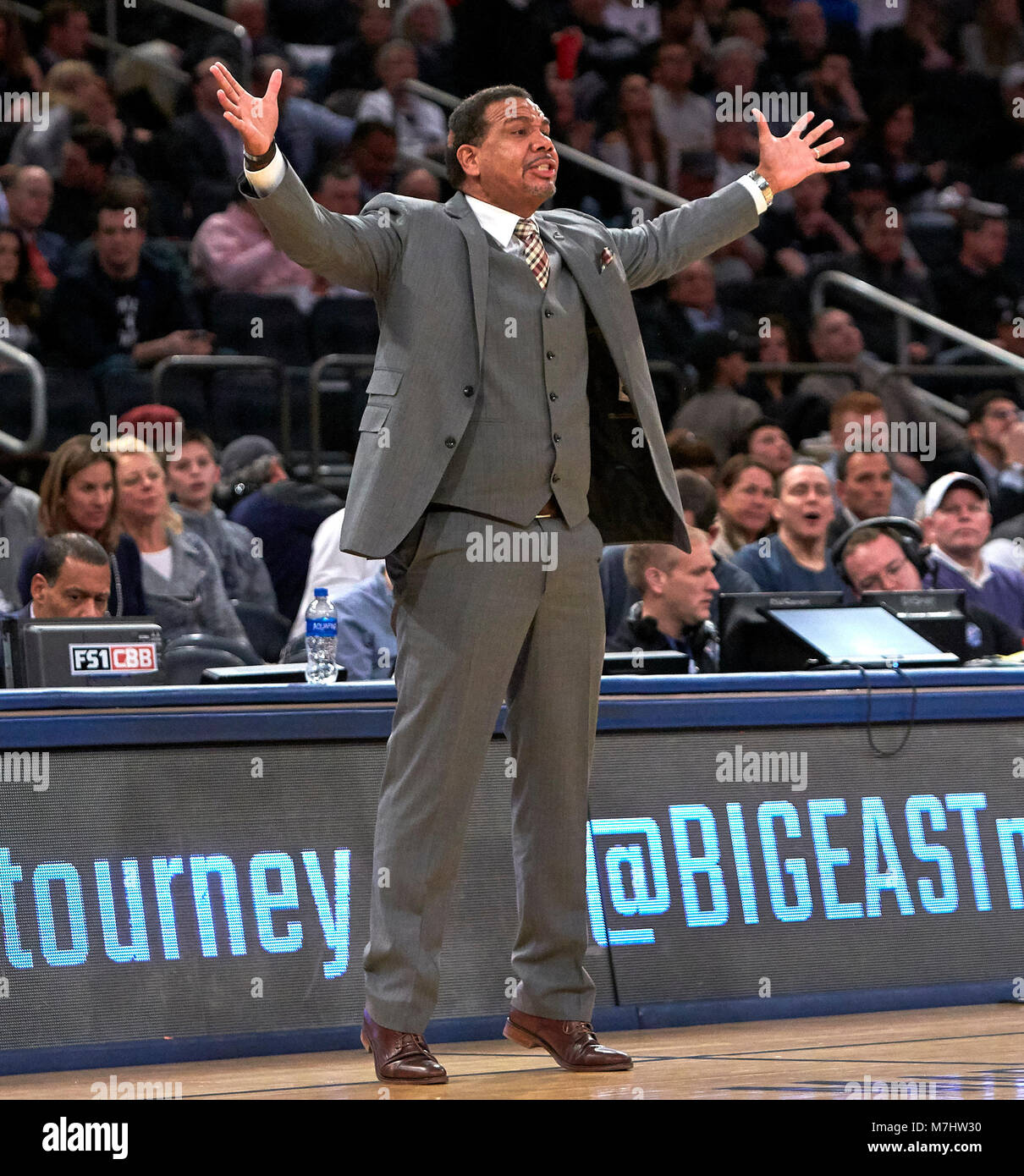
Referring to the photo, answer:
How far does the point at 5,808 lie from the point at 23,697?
23 centimetres

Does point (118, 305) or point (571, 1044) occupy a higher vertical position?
point (118, 305)

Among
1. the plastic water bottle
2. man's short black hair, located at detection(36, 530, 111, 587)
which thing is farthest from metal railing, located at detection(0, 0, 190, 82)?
the plastic water bottle

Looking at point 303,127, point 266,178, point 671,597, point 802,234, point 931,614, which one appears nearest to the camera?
point 266,178

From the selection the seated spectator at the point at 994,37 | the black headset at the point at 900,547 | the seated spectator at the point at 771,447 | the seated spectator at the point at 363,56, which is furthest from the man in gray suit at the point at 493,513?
the seated spectator at the point at 994,37

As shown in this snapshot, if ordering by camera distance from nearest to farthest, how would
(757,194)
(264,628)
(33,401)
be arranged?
(757,194), (264,628), (33,401)

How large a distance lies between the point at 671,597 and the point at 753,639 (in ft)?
2.53

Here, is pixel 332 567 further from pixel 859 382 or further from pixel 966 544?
pixel 859 382

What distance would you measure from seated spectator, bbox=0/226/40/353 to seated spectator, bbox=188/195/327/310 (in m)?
0.74

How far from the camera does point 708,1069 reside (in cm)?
367

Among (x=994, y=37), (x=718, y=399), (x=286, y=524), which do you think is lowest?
(x=286, y=524)

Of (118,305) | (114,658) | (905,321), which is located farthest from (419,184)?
(114,658)

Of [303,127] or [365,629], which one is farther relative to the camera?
[303,127]

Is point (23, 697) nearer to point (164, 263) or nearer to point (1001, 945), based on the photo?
point (1001, 945)
